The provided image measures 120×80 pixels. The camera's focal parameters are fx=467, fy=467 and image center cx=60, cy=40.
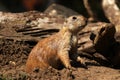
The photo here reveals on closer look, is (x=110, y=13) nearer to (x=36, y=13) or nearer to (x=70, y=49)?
(x=36, y=13)

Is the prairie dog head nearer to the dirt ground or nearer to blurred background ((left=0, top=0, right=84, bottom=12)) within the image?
the dirt ground

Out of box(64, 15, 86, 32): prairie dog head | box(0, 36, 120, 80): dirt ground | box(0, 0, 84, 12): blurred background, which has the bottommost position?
box(0, 36, 120, 80): dirt ground

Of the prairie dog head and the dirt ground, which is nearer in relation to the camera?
the dirt ground

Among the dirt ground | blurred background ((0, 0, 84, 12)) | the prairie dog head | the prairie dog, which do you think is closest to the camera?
the dirt ground

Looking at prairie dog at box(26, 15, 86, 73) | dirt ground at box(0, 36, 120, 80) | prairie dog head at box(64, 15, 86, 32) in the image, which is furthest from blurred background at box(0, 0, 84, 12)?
prairie dog at box(26, 15, 86, 73)

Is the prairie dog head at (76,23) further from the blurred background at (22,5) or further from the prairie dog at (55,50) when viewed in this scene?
the blurred background at (22,5)

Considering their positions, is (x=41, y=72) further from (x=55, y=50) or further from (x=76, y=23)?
(x=76, y=23)
